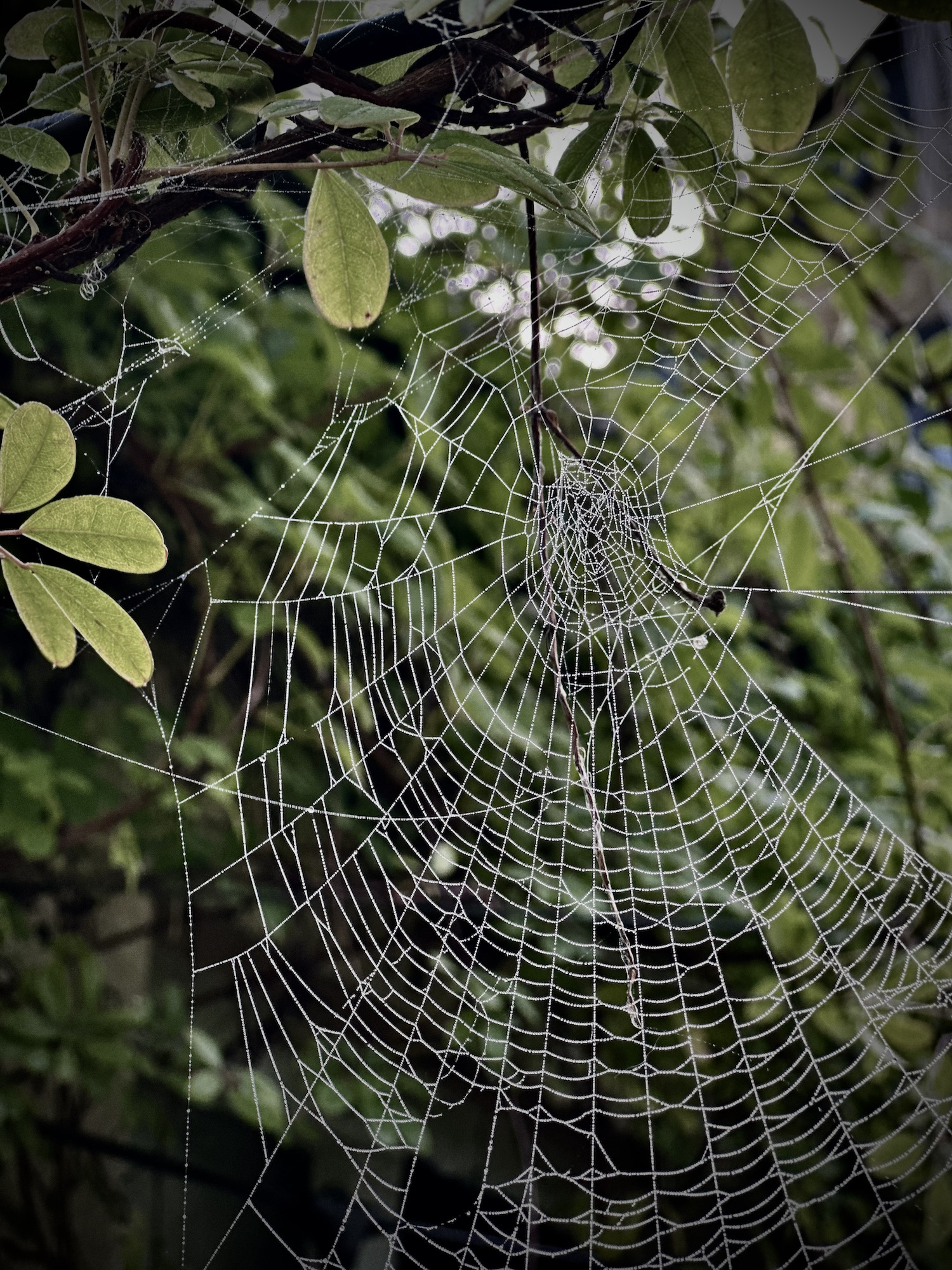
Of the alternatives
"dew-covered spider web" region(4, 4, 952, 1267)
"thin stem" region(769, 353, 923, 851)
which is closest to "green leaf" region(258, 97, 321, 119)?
"dew-covered spider web" region(4, 4, 952, 1267)

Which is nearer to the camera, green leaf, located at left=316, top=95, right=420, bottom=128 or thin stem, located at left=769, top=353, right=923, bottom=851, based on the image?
green leaf, located at left=316, top=95, right=420, bottom=128

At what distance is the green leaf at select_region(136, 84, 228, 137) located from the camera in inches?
10.4

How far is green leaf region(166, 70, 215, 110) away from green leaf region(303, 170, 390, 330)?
0.06m

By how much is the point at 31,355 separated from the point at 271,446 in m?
0.27

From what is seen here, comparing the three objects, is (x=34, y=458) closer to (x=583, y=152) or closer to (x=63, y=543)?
(x=63, y=543)

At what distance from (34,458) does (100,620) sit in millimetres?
55

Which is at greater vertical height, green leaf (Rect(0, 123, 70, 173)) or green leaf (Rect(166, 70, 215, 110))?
green leaf (Rect(0, 123, 70, 173))

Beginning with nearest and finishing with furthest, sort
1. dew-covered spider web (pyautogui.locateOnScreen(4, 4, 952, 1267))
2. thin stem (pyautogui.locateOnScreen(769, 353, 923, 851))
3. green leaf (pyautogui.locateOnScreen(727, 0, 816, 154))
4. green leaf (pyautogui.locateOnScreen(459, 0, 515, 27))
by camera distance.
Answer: green leaf (pyautogui.locateOnScreen(459, 0, 515, 27))
green leaf (pyautogui.locateOnScreen(727, 0, 816, 154))
dew-covered spider web (pyautogui.locateOnScreen(4, 4, 952, 1267))
thin stem (pyautogui.locateOnScreen(769, 353, 923, 851))

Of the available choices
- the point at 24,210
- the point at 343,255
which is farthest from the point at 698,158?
the point at 24,210

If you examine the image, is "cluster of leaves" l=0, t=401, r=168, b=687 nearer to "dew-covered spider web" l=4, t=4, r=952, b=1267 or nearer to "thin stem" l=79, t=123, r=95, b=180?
"thin stem" l=79, t=123, r=95, b=180

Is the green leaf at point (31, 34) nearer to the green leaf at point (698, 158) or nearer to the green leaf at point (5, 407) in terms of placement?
the green leaf at point (5, 407)

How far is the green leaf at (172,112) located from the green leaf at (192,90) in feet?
0.04

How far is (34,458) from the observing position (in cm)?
26

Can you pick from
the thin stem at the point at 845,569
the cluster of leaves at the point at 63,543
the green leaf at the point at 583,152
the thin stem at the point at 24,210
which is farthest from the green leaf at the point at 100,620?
the thin stem at the point at 845,569
